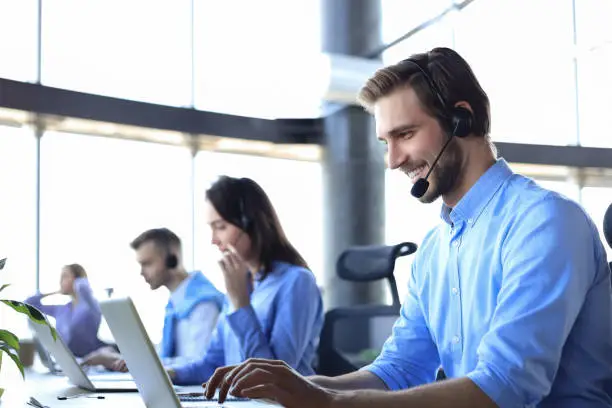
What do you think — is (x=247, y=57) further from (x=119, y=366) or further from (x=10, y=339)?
(x=10, y=339)

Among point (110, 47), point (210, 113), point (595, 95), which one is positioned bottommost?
point (595, 95)

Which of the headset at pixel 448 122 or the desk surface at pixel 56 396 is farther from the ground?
the headset at pixel 448 122

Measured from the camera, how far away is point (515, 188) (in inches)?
56.2

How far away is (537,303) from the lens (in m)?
1.23

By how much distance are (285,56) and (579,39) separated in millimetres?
2558

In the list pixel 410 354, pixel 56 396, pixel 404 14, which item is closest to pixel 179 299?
pixel 56 396

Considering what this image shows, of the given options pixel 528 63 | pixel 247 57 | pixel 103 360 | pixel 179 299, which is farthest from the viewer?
pixel 247 57

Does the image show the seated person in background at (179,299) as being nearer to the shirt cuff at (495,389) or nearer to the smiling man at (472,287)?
the smiling man at (472,287)

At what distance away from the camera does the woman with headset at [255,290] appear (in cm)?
242

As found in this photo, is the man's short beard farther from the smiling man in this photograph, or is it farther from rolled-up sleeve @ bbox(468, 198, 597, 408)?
rolled-up sleeve @ bbox(468, 198, 597, 408)

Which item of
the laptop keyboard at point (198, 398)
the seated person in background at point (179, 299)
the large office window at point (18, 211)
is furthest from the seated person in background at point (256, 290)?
the large office window at point (18, 211)

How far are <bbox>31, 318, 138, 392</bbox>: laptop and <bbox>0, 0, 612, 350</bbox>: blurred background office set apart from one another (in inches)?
105

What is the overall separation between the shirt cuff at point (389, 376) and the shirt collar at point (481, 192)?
1.08ft

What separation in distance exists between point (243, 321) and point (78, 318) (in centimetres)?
173
